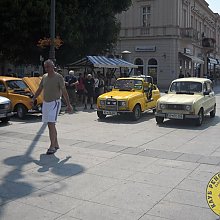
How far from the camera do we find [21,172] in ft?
21.8

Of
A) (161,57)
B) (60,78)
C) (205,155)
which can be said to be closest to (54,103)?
(60,78)

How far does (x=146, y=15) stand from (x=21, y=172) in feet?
115

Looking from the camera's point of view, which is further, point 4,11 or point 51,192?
point 4,11

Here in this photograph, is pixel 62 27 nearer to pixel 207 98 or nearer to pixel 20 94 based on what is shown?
pixel 20 94

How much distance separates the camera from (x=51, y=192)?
5574mm

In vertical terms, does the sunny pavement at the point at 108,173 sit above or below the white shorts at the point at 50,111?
below

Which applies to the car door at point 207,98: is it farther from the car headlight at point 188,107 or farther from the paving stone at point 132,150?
the paving stone at point 132,150

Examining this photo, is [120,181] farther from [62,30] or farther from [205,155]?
[62,30]

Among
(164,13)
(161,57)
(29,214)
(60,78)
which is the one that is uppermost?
(164,13)

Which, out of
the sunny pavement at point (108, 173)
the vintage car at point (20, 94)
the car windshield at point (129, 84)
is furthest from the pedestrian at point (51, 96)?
the car windshield at point (129, 84)

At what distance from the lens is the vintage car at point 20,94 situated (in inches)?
552

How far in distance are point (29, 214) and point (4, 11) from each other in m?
15.4

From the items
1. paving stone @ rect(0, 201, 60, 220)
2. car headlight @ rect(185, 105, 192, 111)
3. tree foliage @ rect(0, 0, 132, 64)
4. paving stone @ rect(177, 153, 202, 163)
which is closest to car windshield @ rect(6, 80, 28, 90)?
tree foliage @ rect(0, 0, 132, 64)

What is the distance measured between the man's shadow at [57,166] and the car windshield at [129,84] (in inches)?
292
